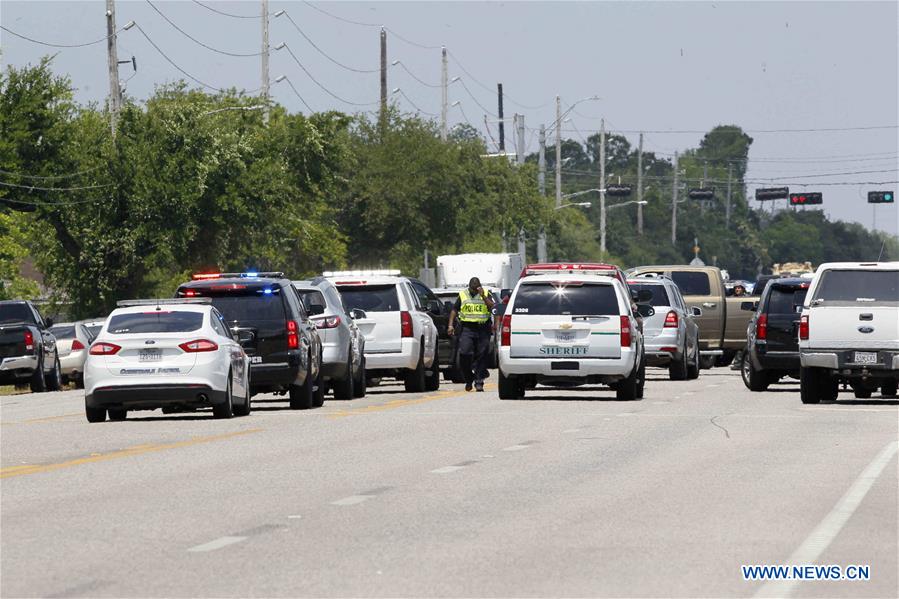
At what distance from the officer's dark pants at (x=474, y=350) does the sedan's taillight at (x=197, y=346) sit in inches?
327

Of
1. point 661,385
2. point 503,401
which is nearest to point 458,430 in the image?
point 503,401

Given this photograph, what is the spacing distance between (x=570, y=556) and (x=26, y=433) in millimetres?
12889

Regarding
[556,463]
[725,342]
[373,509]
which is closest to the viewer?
[373,509]

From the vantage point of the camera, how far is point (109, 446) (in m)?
Answer: 19.9

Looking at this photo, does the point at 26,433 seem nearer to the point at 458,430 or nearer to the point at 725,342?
the point at 458,430

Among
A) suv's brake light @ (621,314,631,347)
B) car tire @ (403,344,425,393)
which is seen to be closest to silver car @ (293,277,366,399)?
car tire @ (403,344,425,393)

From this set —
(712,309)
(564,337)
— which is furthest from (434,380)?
(712,309)

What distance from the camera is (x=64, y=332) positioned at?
1822 inches

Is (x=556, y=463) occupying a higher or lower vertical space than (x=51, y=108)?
lower

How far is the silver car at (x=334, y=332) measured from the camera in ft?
95.8

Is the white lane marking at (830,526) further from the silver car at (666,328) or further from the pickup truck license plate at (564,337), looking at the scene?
the silver car at (666,328)

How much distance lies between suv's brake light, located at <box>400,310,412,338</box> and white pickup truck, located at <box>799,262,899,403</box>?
268 inches

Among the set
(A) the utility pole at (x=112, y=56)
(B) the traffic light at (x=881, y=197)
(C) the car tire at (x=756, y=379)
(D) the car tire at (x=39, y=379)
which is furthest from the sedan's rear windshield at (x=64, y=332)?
(B) the traffic light at (x=881, y=197)

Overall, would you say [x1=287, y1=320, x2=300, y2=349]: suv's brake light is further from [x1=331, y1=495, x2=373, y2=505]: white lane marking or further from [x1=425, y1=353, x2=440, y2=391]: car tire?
[x1=331, y1=495, x2=373, y2=505]: white lane marking
